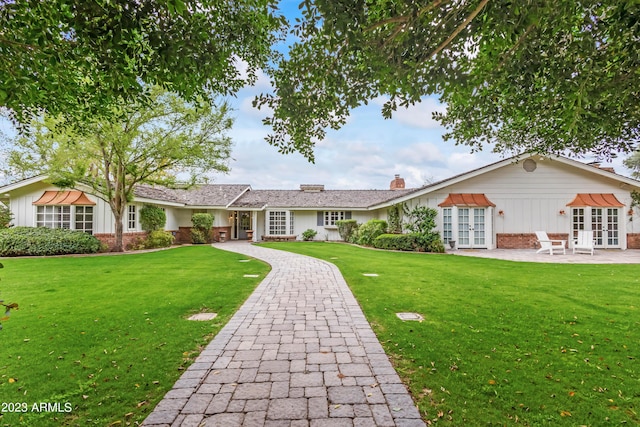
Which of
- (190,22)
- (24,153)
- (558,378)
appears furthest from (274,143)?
(24,153)

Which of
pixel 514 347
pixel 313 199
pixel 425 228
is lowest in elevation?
pixel 514 347

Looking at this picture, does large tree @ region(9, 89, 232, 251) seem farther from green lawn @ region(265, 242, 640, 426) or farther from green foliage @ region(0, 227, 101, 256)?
green lawn @ region(265, 242, 640, 426)

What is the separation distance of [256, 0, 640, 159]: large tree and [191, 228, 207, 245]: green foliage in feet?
64.8

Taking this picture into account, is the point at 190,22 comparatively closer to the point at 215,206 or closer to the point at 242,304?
the point at 242,304

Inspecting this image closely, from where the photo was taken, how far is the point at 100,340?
175 inches

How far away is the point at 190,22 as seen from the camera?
3.59 meters

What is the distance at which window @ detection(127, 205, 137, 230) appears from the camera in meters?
19.0

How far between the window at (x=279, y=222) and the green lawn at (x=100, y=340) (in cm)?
1722

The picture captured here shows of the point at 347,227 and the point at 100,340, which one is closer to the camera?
the point at 100,340

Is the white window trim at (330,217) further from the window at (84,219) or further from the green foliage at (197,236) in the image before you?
the window at (84,219)

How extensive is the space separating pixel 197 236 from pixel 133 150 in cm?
879

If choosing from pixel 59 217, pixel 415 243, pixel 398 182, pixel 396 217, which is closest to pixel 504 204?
pixel 415 243

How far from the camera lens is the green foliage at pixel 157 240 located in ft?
64.8

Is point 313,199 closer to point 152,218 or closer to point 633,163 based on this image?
point 152,218
